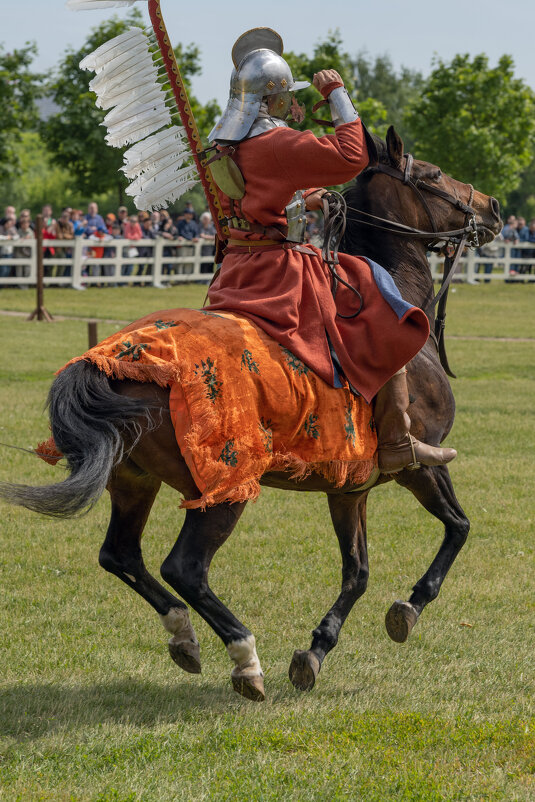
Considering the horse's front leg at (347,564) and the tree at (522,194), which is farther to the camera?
the tree at (522,194)

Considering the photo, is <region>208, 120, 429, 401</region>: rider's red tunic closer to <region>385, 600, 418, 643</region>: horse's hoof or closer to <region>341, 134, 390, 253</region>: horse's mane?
<region>341, 134, 390, 253</region>: horse's mane

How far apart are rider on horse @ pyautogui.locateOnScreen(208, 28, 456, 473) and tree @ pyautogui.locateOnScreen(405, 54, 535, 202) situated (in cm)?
3518

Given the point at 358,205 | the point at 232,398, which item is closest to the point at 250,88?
the point at 358,205

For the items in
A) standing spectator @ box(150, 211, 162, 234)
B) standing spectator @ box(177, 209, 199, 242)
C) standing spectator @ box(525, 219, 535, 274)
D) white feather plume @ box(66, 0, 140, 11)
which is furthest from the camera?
standing spectator @ box(525, 219, 535, 274)

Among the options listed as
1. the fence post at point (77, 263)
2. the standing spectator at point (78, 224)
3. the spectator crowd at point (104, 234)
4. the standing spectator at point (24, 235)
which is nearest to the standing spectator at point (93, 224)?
the spectator crowd at point (104, 234)

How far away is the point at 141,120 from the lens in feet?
16.6

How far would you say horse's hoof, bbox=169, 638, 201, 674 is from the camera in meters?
4.73

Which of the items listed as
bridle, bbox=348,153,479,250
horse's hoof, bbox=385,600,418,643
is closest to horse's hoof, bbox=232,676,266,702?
horse's hoof, bbox=385,600,418,643

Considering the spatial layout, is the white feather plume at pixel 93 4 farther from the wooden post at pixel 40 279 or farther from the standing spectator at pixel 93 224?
the standing spectator at pixel 93 224

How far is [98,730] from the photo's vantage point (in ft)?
14.3

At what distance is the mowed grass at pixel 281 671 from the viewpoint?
3.97 meters

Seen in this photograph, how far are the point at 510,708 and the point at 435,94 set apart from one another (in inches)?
1557

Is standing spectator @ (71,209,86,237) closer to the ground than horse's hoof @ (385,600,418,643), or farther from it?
closer to the ground

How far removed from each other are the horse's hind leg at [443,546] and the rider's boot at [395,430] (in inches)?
11.2
